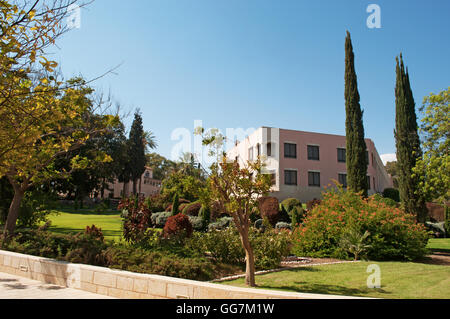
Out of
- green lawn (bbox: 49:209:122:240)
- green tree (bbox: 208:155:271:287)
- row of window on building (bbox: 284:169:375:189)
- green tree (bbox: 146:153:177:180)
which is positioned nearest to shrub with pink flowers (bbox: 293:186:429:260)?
green tree (bbox: 208:155:271:287)

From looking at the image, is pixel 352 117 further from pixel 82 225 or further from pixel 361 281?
pixel 82 225

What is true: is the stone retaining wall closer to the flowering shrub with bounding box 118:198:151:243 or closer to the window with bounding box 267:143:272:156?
the flowering shrub with bounding box 118:198:151:243

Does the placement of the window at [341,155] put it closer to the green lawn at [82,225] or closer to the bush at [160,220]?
the bush at [160,220]

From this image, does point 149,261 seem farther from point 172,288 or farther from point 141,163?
point 141,163

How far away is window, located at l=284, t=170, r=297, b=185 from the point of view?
31750 mm

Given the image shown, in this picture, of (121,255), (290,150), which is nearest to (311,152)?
(290,150)

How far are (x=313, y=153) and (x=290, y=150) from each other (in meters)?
2.78

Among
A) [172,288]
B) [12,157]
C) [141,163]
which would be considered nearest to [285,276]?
[172,288]

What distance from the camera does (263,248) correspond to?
30.8ft

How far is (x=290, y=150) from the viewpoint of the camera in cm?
3225

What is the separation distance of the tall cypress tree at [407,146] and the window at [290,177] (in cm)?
1377

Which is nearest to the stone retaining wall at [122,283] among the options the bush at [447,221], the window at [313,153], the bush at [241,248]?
the bush at [241,248]

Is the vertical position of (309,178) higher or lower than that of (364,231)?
higher
